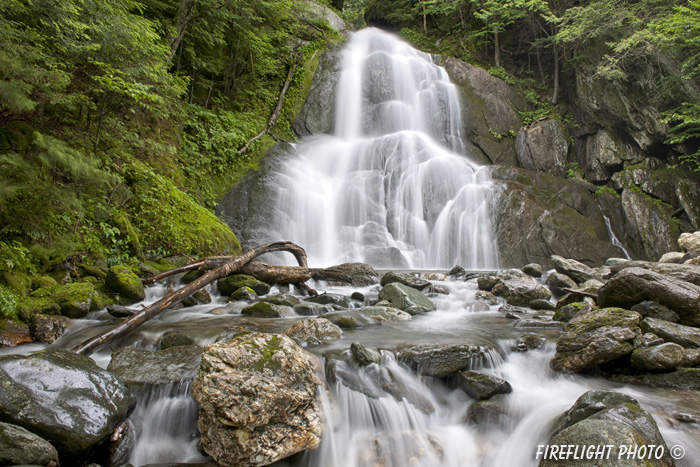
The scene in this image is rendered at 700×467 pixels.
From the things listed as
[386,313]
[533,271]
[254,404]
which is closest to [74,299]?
[254,404]

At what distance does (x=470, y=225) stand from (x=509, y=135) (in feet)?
25.2

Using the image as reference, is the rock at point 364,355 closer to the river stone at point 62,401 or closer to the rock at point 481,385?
the rock at point 481,385

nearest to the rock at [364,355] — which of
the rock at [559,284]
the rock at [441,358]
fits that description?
the rock at [441,358]

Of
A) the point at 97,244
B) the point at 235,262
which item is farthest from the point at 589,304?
the point at 97,244

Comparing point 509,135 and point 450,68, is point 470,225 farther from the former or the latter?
point 450,68

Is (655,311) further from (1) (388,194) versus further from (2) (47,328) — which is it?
(1) (388,194)

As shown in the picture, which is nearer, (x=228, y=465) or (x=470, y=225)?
(x=228, y=465)

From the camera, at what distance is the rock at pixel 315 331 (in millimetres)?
4752

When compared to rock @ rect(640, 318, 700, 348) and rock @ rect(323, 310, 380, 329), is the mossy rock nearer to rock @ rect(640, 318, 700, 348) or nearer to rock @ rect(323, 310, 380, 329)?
rock @ rect(323, 310, 380, 329)

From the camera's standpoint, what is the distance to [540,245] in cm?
1345

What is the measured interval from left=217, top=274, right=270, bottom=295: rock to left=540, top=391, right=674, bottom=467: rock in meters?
6.03

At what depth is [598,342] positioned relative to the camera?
159 inches

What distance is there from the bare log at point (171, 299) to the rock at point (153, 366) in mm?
520

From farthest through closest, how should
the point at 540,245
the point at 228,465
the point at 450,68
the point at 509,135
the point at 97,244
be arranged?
the point at 450,68 → the point at 509,135 → the point at 540,245 → the point at 97,244 → the point at 228,465
